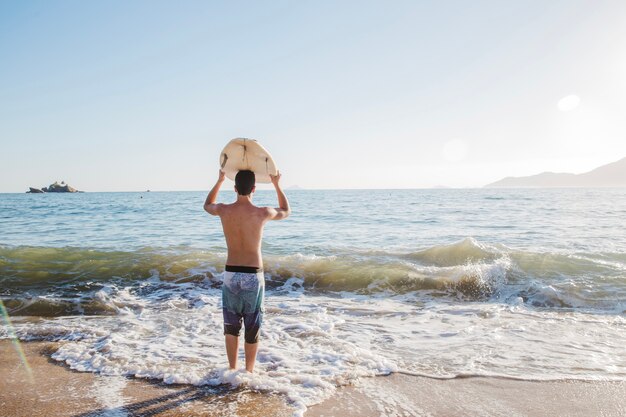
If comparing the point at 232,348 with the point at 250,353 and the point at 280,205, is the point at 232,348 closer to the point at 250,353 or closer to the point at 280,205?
the point at 250,353

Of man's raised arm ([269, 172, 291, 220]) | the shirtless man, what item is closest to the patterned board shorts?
the shirtless man

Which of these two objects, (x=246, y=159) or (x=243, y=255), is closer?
(x=243, y=255)

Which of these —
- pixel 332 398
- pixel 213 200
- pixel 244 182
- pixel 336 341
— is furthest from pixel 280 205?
pixel 336 341

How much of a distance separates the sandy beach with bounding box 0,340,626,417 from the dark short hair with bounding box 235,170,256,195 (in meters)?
2.04

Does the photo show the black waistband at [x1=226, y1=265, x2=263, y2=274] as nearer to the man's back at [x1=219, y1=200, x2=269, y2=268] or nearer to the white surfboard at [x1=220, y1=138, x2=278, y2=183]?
the man's back at [x1=219, y1=200, x2=269, y2=268]

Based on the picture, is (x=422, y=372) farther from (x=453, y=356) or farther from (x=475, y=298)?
(x=475, y=298)

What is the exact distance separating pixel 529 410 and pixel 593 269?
8.87 metres

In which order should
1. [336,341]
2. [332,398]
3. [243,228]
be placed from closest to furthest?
[332,398] → [243,228] → [336,341]

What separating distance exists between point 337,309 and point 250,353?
12.1 ft

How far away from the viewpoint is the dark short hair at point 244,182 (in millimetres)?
4352

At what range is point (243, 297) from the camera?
436 cm

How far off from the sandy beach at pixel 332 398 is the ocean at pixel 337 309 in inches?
8.3

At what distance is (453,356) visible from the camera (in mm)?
5516

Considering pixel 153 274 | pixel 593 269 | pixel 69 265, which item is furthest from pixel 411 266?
pixel 69 265
